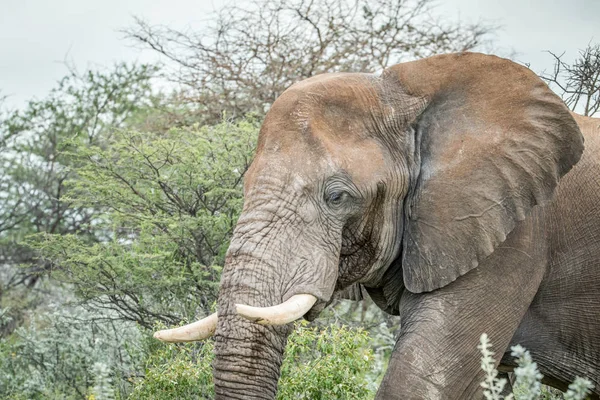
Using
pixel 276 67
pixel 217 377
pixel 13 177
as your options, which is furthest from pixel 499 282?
pixel 13 177

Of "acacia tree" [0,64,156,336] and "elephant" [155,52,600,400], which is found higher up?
"acacia tree" [0,64,156,336]

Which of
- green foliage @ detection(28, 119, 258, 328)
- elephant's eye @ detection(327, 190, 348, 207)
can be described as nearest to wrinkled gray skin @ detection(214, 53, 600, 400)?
elephant's eye @ detection(327, 190, 348, 207)

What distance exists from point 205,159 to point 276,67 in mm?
2341

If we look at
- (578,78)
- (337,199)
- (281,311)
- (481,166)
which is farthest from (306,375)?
(578,78)

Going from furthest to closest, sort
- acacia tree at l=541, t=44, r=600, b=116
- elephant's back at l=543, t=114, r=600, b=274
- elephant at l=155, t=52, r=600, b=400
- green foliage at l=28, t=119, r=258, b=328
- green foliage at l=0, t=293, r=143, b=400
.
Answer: green foliage at l=0, t=293, r=143, b=400 < green foliage at l=28, t=119, r=258, b=328 < acacia tree at l=541, t=44, r=600, b=116 < elephant's back at l=543, t=114, r=600, b=274 < elephant at l=155, t=52, r=600, b=400

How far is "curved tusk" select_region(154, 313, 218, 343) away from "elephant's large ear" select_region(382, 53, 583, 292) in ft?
3.30

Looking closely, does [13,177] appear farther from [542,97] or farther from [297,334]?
[542,97]

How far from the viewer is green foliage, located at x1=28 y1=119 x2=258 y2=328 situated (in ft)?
26.0

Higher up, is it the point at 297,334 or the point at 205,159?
the point at 205,159

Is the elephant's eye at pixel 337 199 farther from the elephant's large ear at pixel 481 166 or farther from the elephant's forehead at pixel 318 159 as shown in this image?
the elephant's large ear at pixel 481 166

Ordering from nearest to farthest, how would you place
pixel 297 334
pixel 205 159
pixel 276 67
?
pixel 297 334, pixel 205 159, pixel 276 67

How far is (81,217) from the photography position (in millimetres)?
13242

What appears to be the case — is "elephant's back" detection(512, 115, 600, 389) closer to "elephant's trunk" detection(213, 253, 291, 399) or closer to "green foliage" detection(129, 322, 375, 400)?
"green foliage" detection(129, 322, 375, 400)

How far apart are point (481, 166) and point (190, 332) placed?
161cm
